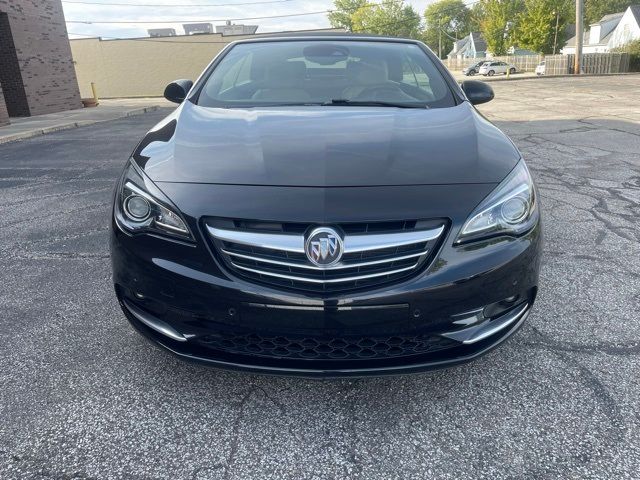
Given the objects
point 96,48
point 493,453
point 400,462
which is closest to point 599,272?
point 493,453

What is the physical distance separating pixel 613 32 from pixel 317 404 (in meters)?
67.6

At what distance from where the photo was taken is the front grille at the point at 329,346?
1843mm

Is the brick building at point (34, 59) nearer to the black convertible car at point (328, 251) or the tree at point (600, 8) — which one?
the black convertible car at point (328, 251)

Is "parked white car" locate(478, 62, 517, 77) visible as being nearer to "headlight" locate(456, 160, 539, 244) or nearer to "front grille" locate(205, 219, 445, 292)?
"headlight" locate(456, 160, 539, 244)

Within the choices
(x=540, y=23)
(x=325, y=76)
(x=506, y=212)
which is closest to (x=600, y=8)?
(x=540, y=23)

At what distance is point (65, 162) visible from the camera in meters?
7.77

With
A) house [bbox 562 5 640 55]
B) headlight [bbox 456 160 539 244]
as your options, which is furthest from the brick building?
house [bbox 562 5 640 55]

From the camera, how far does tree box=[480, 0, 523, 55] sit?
5316 centimetres

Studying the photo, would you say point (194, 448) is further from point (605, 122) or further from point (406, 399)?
point (605, 122)

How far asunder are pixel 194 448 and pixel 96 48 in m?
42.1

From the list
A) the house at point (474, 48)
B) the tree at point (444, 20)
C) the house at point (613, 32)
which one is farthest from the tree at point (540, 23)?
the tree at point (444, 20)

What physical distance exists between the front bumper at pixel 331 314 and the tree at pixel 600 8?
3952 inches

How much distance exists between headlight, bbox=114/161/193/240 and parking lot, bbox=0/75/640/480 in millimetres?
716

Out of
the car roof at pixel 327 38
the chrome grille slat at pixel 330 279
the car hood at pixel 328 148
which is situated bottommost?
the chrome grille slat at pixel 330 279
